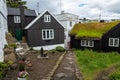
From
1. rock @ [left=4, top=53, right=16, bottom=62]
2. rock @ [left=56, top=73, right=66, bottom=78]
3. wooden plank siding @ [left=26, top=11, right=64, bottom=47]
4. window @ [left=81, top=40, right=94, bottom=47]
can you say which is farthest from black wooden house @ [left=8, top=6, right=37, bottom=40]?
rock @ [left=56, top=73, right=66, bottom=78]

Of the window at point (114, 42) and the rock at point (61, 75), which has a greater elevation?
the window at point (114, 42)

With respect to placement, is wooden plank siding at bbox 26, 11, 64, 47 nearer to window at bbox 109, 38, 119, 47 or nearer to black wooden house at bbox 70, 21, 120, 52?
black wooden house at bbox 70, 21, 120, 52

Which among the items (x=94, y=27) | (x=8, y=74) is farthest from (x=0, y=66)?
(x=94, y=27)

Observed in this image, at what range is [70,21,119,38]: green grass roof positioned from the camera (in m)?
28.1

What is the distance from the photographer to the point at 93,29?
30.5 meters

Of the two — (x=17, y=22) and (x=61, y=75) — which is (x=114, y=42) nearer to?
(x=61, y=75)

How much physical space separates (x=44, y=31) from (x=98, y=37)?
368 inches

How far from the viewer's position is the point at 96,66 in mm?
15133

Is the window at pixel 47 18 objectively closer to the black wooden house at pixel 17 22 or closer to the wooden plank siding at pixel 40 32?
the wooden plank siding at pixel 40 32

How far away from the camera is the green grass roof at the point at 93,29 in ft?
92.3

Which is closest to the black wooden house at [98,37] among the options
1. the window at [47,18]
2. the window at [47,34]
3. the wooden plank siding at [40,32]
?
the wooden plank siding at [40,32]

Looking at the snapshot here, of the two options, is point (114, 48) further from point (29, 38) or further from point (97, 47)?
point (29, 38)

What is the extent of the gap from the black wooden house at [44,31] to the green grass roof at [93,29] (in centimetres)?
366

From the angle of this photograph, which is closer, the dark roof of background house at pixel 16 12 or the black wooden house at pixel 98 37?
the black wooden house at pixel 98 37
